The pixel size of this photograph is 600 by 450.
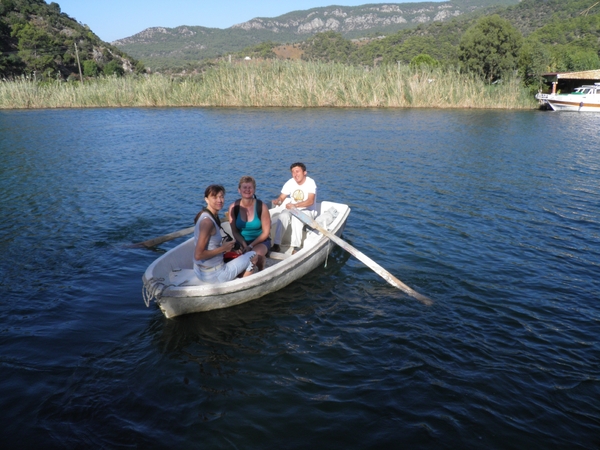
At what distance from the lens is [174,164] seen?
17547 millimetres

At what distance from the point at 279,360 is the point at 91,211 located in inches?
312

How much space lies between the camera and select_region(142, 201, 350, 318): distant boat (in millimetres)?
6059

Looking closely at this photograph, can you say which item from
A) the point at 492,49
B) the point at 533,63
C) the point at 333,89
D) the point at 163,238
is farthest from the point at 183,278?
the point at 492,49

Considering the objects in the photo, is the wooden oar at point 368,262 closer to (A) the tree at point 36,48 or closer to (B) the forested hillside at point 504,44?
(B) the forested hillside at point 504,44

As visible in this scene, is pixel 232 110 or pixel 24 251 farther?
pixel 232 110

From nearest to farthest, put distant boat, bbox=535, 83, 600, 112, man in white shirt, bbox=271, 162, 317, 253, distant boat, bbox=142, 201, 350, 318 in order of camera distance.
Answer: distant boat, bbox=142, 201, 350, 318 → man in white shirt, bbox=271, 162, 317, 253 → distant boat, bbox=535, 83, 600, 112

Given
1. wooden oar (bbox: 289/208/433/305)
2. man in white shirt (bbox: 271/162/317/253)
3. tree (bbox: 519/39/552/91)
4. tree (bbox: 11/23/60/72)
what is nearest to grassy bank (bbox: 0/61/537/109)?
tree (bbox: 519/39/552/91)

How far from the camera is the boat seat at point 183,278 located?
649 centimetres

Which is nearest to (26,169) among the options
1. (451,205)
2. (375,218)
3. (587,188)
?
(375,218)

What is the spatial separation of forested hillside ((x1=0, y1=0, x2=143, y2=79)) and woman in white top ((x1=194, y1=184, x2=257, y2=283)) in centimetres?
5907

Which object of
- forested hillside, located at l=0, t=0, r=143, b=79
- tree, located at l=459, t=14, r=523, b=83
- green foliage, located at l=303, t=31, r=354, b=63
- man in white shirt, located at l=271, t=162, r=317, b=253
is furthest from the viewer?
green foliage, located at l=303, t=31, r=354, b=63

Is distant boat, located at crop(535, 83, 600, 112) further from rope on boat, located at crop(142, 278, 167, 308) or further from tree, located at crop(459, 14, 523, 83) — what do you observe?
rope on boat, located at crop(142, 278, 167, 308)

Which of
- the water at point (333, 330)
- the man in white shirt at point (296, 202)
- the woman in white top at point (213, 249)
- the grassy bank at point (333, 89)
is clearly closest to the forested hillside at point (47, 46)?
the grassy bank at point (333, 89)

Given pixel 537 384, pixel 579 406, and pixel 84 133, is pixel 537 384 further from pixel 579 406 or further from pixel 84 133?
pixel 84 133
